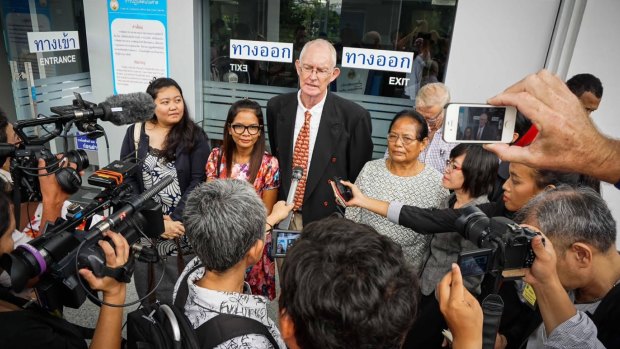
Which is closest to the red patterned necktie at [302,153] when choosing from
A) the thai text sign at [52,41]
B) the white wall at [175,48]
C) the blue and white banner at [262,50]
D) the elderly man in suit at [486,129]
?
the elderly man in suit at [486,129]

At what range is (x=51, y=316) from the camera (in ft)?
3.67

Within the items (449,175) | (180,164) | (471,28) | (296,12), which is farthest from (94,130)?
(471,28)

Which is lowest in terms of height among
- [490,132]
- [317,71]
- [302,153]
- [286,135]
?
[302,153]

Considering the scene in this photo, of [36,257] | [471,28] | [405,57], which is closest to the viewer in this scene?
[36,257]

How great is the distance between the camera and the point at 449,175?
80.7 inches

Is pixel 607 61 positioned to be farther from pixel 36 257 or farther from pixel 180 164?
pixel 36 257

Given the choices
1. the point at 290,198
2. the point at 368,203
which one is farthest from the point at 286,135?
the point at 368,203

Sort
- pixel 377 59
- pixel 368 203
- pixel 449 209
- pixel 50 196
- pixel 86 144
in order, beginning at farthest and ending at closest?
1. pixel 86 144
2. pixel 377 59
3. pixel 368 203
4. pixel 449 209
5. pixel 50 196

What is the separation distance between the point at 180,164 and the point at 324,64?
1.13 metres

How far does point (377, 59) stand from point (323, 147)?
2019mm

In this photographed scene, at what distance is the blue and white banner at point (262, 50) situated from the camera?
4.23m

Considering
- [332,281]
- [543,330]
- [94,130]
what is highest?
[94,130]

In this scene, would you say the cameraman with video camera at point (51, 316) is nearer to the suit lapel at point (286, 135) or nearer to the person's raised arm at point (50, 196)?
the person's raised arm at point (50, 196)

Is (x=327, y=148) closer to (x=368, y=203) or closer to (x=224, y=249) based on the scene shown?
A: (x=368, y=203)
